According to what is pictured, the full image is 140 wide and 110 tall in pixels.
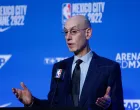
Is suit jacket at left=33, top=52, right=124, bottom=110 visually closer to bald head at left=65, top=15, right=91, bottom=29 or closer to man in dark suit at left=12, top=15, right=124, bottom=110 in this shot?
man in dark suit at left=12, top=15, right=124, bottom=110

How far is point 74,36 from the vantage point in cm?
200

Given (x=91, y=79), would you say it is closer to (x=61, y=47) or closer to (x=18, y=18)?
(x=61, y=47)

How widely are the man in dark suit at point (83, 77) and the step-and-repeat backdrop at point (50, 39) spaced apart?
0.54 metres

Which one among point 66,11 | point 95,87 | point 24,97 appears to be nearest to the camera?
point 24,97

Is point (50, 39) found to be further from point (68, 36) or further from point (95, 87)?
point (95, 87)

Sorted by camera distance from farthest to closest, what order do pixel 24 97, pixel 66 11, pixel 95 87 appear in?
1. pixel 66 11
2. pixel 95 87
3. pixel 24 97

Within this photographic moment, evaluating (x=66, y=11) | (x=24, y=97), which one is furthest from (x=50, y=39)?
(x=24, y=97)

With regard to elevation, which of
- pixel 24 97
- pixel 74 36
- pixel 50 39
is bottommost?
pixel 24 97

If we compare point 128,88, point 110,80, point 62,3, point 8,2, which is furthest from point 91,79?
point 8,2

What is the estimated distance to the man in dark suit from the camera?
1930 mm

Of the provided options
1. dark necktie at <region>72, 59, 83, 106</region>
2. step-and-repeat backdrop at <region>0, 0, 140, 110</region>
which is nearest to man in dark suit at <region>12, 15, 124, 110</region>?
dark necktie at <region>72, 59, 83, 106</region>

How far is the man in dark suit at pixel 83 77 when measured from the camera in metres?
1.93

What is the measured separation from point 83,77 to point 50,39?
0.77 m

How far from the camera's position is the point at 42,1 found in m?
2.75
